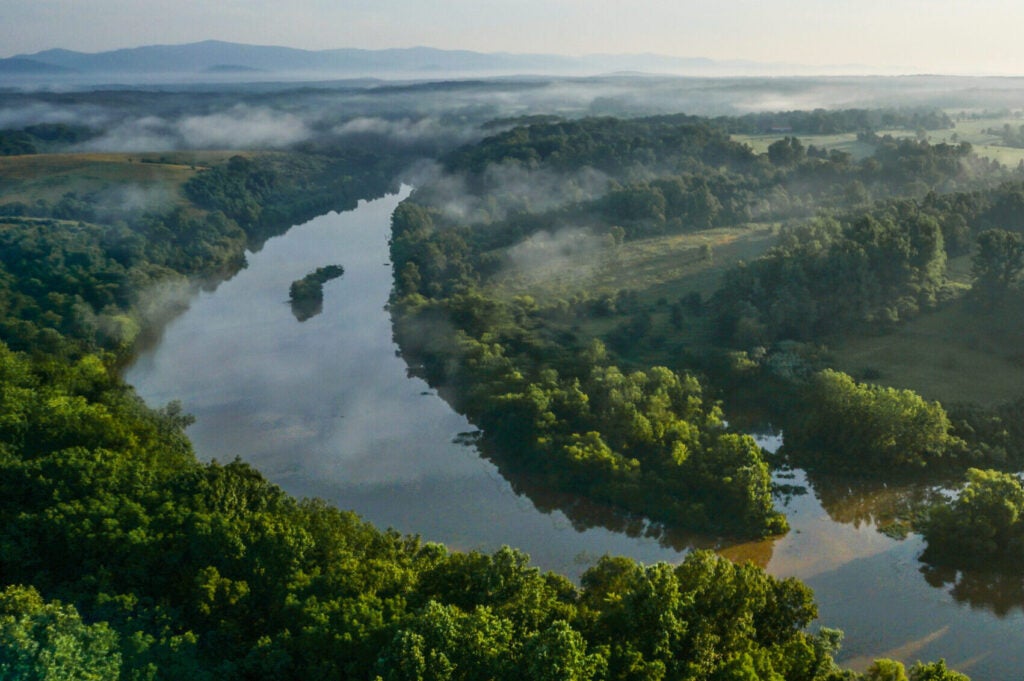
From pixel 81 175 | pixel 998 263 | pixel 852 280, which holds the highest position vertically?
pixel 81 175

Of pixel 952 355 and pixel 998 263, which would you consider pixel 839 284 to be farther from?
pixel 998 263

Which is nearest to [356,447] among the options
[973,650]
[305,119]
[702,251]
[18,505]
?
→ [18,505]

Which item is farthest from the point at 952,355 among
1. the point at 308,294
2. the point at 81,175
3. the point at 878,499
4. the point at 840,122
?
the point at 81,175

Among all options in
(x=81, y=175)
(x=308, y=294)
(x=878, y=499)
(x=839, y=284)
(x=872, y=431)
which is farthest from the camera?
(x=81, y=175)

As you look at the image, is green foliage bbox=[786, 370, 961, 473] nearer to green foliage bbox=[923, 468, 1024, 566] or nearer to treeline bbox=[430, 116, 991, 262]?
green foliage bbox=[923, 468, 1024, 566]

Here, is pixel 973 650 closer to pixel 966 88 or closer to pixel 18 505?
pixel 18 505

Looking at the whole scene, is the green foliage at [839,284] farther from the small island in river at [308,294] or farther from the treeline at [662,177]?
the small island in river at [308,294]
